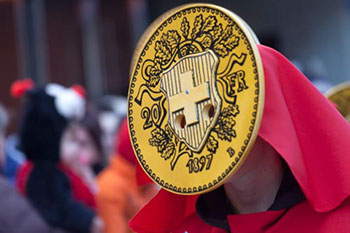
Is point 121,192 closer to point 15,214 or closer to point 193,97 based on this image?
point 15,214

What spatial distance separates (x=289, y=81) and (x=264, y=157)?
19 cm

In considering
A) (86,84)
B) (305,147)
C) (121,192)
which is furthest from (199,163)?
(86,84)

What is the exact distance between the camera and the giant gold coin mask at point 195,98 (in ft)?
4.18

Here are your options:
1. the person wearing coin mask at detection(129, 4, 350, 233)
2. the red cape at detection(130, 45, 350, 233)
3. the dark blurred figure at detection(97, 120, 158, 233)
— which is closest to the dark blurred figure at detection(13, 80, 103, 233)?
the dark blurred figure at detection(97, 120, 158, 233)

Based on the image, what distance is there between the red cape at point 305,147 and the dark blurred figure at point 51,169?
221cm

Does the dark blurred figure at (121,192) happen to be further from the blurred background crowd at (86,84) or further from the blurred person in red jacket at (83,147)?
the blurred person in red jacket at (83,147)

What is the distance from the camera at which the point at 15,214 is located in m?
3.13

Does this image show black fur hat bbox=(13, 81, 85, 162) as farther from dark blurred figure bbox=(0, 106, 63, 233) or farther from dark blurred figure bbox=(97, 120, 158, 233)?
dark blurred figure bbox=(0, 106, 63, 233)

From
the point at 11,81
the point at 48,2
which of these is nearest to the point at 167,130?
the point at 11,81

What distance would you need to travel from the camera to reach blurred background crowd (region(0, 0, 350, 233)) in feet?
11.8

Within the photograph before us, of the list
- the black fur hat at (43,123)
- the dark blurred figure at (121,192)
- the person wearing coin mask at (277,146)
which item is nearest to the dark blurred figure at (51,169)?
the black fur hat at (43,123)

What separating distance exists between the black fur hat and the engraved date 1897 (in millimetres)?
2433

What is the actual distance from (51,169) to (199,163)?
2.44 meters

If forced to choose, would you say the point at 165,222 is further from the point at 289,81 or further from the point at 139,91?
the point at 289,81
